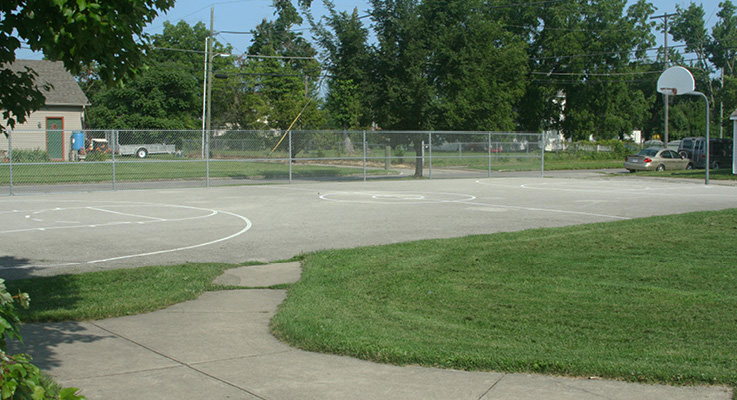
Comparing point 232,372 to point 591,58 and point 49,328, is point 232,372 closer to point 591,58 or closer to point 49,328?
point 49,328

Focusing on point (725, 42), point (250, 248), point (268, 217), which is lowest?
point (250, 248)

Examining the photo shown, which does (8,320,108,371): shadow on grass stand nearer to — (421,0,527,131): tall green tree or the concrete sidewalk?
the concrete sidewalk

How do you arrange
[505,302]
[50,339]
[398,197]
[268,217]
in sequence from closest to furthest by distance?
[50,339], [505,302], [268,217], [398,197]

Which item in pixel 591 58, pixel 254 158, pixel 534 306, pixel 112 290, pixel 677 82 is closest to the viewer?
pixel 534 306

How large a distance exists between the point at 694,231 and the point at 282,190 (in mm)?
16072

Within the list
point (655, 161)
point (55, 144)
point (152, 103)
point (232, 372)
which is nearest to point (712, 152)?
point (655, 161)

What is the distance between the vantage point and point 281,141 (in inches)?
1478

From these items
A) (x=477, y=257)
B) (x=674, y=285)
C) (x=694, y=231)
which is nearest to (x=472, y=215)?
(x=694, y=231)

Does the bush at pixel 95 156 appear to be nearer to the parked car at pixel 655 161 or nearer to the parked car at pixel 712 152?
the parked car at pixel 655 161

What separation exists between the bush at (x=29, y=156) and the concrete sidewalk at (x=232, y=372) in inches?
1014

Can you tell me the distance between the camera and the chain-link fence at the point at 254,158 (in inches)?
1147

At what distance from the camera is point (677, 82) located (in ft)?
103

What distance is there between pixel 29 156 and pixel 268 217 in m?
18.1

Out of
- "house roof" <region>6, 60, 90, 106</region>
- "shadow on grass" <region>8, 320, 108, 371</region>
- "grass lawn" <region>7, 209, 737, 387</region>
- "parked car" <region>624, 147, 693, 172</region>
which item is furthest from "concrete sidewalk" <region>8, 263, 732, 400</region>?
"house roof" <region>6, 60, 90, 106</region>
